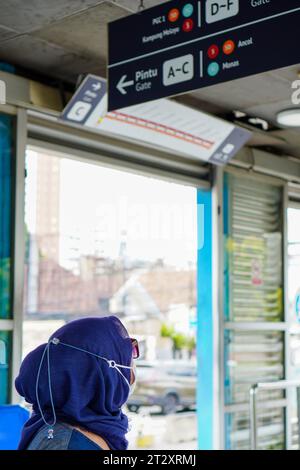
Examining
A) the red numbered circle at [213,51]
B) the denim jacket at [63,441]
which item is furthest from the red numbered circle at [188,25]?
the denim jacket at [63,441]

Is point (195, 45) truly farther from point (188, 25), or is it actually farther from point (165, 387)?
point (165, 387)

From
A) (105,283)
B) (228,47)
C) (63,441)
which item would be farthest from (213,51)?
(105,283)

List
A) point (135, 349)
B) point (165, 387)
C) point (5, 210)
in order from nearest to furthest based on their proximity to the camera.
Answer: point (135, 349) < point (5, 210) < point (165, 387)

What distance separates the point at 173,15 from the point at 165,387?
53.2ft

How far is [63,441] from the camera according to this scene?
1551mm

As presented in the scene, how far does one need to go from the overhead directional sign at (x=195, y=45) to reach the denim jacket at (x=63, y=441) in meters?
1.57

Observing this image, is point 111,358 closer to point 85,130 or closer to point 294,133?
point 85,130

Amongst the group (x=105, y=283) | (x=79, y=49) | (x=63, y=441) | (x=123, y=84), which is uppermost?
(x=79, y=49)

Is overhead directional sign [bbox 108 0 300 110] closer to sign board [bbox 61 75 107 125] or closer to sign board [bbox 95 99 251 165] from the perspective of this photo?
sign board [bbox 61 75 107 125]

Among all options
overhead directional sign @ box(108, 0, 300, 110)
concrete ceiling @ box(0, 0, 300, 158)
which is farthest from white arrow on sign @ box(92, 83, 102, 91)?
overhead directional sign @ box(108, 0, 300, 110)

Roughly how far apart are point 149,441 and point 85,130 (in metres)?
8.86

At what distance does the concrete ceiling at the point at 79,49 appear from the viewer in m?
3.40

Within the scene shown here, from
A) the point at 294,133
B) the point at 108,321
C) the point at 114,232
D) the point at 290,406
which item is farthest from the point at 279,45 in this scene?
the point at 114,232

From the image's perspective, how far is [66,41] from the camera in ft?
12.5
